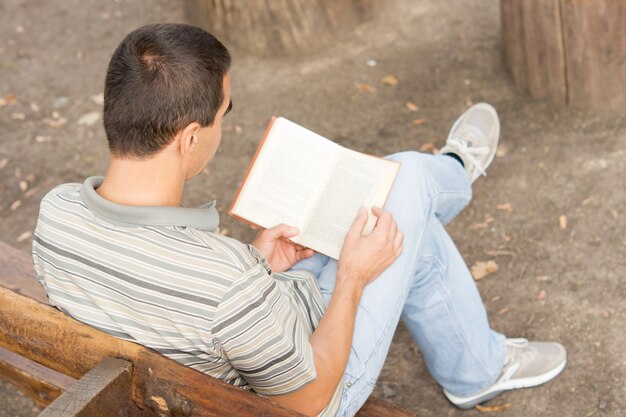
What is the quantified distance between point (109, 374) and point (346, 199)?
1110 millimetres

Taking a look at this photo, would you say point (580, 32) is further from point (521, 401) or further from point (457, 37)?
point (521, 401)

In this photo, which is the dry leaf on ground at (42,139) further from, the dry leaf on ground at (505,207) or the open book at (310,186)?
the dry leaf on ground at (505,207)

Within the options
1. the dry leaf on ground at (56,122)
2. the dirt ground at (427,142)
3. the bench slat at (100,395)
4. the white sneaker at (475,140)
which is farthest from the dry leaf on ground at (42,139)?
the bench slat at (100,395)

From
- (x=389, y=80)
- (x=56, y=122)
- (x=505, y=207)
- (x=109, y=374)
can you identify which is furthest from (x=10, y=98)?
(x=109, y=374)

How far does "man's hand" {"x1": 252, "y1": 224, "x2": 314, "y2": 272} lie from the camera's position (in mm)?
2814

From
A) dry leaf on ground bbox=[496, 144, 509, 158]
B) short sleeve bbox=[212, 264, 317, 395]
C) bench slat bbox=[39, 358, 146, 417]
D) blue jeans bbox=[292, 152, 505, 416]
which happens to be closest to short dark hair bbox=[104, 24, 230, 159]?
short sleeve bbox=[212, 264, 317, 395]

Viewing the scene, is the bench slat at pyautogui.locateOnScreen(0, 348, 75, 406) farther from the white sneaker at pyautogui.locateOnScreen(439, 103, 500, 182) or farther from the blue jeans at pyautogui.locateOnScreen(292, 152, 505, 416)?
the white sneaker at pyautogui.locateOnScreen(439, 103, 500, 182)

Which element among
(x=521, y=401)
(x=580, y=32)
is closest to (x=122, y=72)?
(x=521, y=401)

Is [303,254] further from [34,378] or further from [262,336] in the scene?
[34,378]

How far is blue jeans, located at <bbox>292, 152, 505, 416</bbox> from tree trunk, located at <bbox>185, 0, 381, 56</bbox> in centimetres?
265

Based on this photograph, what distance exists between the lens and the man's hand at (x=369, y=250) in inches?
99.8

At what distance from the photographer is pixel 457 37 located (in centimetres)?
548

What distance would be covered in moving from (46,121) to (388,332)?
12.0ft

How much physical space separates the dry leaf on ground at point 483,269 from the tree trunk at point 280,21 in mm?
2323
